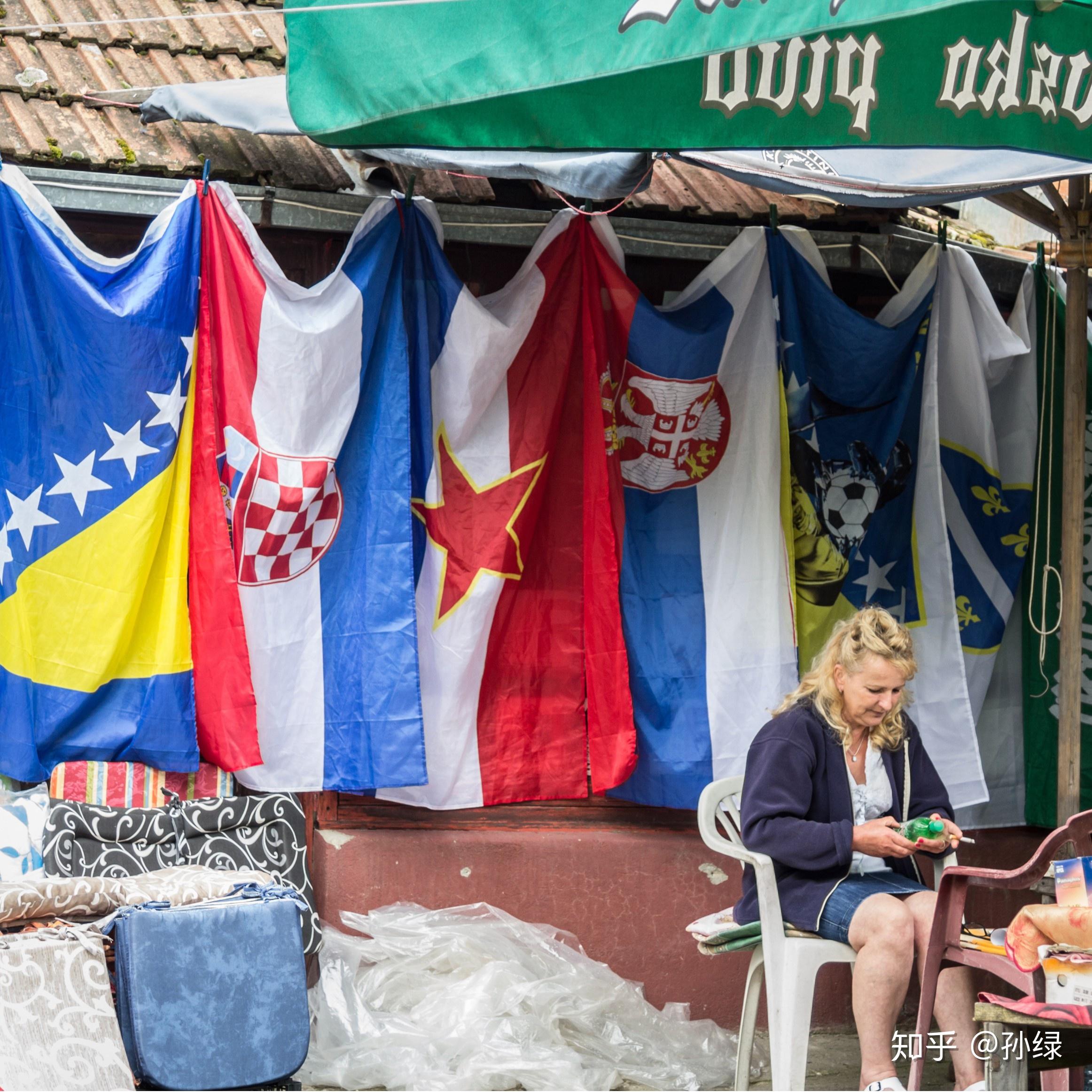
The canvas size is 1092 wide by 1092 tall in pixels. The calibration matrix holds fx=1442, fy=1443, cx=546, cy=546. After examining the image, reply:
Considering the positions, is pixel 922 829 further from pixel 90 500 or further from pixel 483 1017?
pixel 90 500

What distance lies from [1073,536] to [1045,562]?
104 centimetres

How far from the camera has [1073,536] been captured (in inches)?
190

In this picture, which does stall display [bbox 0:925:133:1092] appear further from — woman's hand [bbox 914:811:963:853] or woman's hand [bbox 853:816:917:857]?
woman's hand [bbox 914:811:963:853]

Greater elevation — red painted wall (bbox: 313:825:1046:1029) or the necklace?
the necklace

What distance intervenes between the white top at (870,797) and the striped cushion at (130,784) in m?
2.05

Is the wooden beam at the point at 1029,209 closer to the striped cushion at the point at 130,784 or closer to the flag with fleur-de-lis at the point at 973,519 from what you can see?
the flag with fleur-de-lis at the point at 973,519

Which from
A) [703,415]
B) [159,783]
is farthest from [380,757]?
[703,415]

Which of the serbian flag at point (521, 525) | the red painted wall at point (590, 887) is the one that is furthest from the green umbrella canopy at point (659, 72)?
the red painted wall at point (590, 887)

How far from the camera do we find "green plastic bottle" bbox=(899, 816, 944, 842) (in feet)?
14.1

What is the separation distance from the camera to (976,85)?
3557 millimetres

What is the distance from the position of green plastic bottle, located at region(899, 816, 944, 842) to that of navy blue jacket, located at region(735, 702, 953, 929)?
172 millimetres

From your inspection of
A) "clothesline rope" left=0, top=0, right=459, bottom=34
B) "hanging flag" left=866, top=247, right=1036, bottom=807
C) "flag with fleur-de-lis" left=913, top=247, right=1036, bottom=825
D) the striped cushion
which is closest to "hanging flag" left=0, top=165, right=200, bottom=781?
the striped cushion

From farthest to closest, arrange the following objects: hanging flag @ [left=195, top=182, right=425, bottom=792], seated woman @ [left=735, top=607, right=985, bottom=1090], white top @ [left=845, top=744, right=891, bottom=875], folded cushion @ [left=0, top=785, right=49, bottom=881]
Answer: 1. hanging flag @ [left=195, top=182, right=425, bottom=792]
2. white top @ [left=845, top=744, right=891, bottom=875]
3. folded cushion @ [left=0, top=785, right=49, bottom=881]
4. seated woman @ [left=735, top=607, right=985, bottom=1090]

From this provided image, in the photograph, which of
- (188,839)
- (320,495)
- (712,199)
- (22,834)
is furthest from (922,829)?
(22,834)
